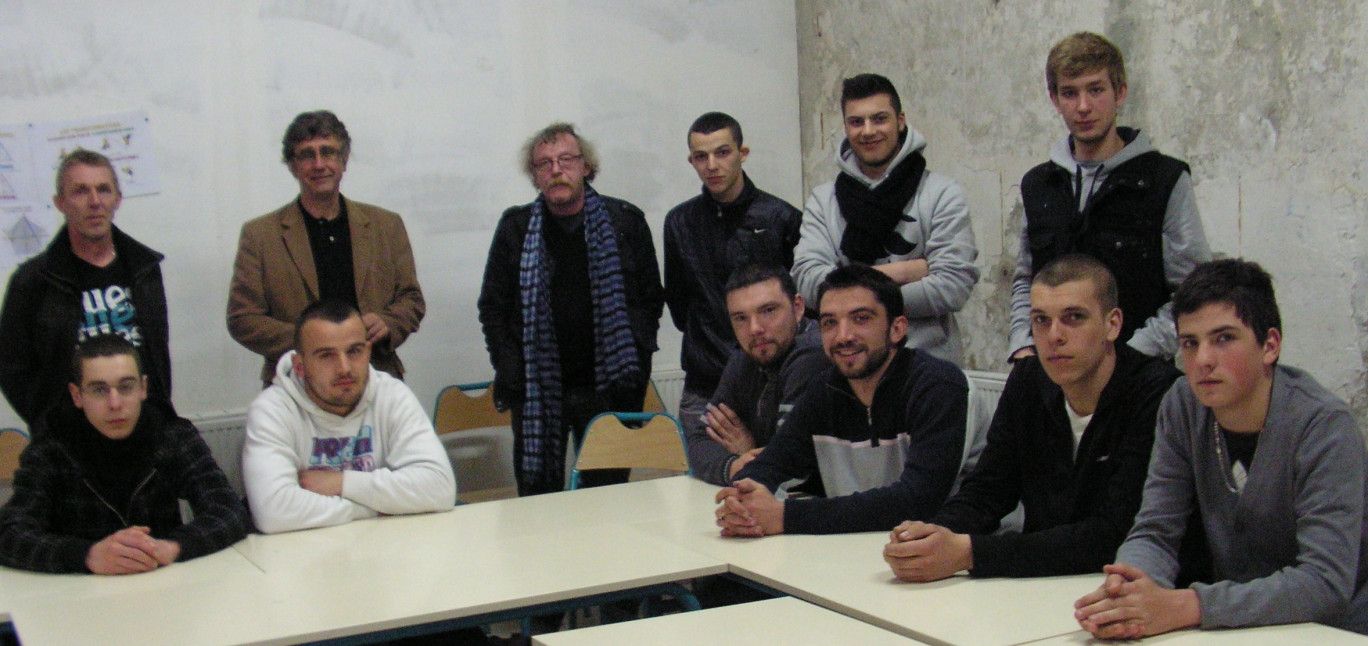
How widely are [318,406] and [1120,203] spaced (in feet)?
7.00

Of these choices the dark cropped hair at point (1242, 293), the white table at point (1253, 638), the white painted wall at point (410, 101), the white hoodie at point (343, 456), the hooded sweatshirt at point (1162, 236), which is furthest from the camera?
the white painted wall at point (410, 101)

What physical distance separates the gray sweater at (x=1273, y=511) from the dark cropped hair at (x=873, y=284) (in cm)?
87

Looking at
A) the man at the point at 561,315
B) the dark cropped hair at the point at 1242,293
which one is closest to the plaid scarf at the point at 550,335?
the man at the point at 561,315

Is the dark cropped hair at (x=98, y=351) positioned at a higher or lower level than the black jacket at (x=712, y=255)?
lower

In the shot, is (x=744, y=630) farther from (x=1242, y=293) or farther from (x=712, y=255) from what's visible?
(x=712, y=255)

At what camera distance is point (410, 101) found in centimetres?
506

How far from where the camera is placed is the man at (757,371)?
11.3ft

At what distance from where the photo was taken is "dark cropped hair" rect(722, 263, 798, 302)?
11.6 ft

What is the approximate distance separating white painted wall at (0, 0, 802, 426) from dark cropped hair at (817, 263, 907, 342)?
96.2 inches

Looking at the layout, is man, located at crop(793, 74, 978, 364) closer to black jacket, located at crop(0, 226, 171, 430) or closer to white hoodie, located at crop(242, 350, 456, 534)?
white hoodie, located at crop(242, 350, 456, 534)

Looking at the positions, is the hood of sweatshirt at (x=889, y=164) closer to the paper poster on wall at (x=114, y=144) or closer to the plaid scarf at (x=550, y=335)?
the plaid scarf at (x=550, y=335)

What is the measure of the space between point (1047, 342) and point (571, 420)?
2160 mm

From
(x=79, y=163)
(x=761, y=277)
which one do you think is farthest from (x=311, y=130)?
(x=761, y=277)

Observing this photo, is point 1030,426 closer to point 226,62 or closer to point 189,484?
point 189,484
